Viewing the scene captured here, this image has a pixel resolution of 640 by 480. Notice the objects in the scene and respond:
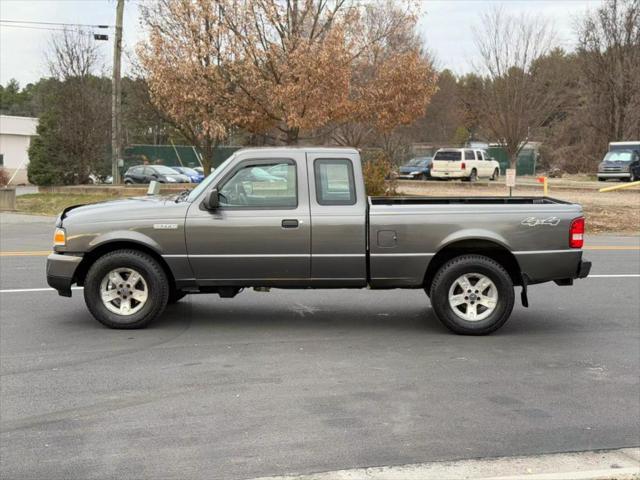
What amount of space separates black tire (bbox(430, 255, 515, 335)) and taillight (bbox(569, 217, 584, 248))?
0.73m

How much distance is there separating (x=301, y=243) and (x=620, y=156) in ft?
120

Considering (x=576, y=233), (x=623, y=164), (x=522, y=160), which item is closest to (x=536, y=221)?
(x=576, y=233)

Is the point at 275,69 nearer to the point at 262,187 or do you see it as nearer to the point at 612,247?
the point at 612,247

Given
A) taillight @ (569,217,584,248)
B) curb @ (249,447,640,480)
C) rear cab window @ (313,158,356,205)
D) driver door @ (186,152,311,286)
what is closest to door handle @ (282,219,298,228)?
driver door @ (186,152,311,286)

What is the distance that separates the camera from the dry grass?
19.8 metres

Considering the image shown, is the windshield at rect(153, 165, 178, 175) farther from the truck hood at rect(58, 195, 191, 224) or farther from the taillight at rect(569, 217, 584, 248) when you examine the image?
the taillight at rect(569, 217, 584, 248)

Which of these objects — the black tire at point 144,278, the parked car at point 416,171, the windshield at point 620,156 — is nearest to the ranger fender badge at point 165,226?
the black tire at point 144,278

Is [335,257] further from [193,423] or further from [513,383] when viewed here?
[193,423]

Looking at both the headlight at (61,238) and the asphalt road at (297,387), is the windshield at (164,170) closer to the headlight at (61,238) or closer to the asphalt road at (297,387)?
the asphalt road at (297,387)

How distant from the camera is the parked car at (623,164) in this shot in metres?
39.2

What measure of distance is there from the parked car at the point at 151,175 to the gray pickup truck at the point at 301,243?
3294cm

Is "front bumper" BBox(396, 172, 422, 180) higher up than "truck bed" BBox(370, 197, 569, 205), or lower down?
higher up

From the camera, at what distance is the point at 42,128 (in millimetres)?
31453

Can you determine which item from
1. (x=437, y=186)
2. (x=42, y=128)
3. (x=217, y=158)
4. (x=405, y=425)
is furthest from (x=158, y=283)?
(x=217, y=158)
